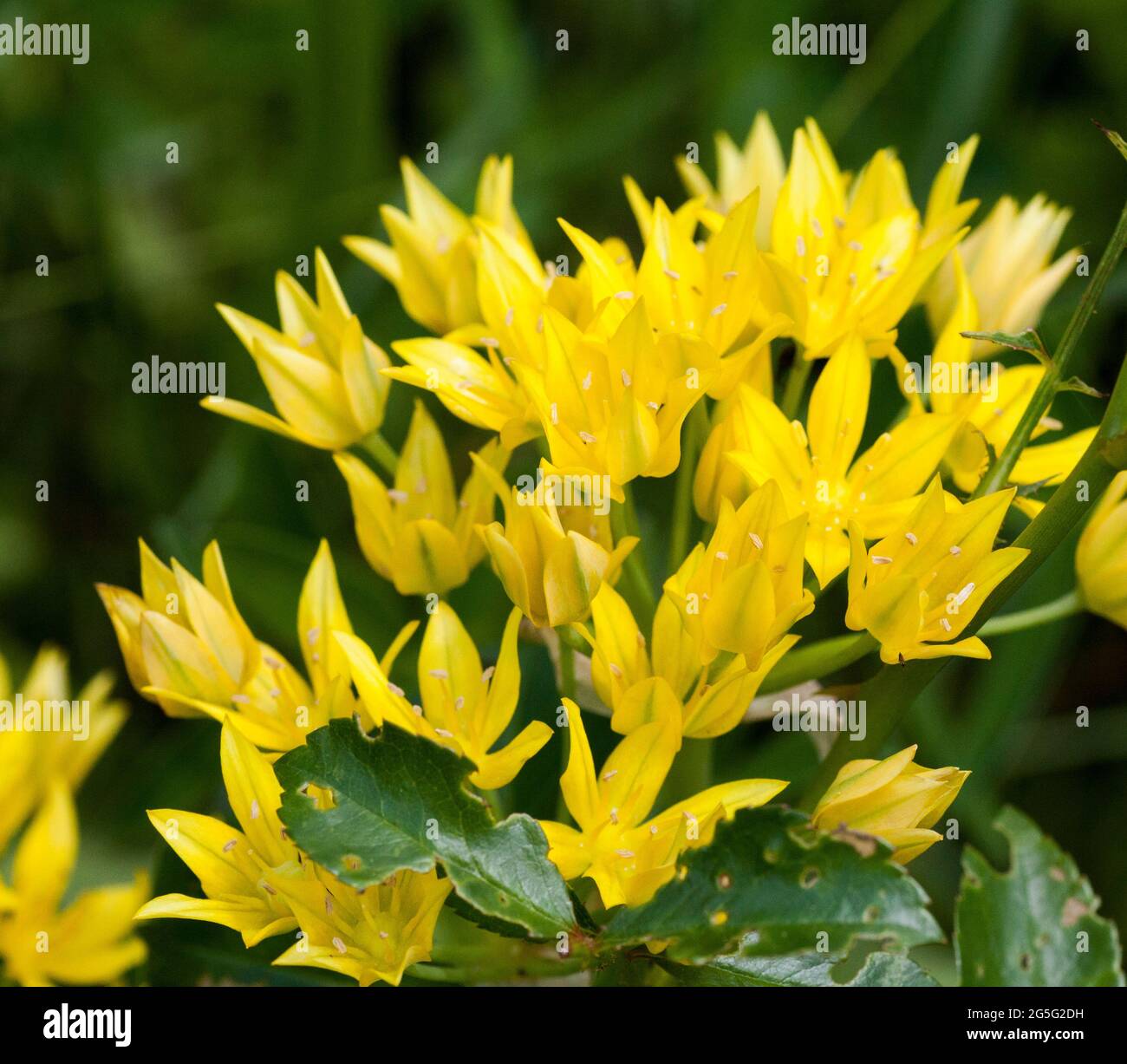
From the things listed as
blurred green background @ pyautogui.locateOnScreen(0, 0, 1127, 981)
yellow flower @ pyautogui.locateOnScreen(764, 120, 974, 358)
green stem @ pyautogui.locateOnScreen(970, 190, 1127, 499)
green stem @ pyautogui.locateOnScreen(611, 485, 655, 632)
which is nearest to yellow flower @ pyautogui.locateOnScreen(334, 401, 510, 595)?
green stem @ pyautogui.locateOnScreen(611, 485, 655, 632)

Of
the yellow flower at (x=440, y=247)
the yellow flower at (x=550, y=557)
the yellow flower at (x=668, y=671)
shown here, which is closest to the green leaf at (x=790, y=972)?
the yellow flower at (x=668, y=671)

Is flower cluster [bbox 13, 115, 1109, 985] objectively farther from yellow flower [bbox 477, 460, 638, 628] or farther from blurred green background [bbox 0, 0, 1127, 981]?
blurred green background [bbox 0, 0, 1127, 981]

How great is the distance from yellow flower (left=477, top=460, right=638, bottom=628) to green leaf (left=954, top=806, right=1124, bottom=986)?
23.3 inches

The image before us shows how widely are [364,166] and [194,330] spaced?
0.47m

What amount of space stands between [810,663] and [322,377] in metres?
0.57

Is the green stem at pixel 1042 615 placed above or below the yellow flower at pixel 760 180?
below

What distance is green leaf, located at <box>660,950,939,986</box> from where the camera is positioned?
1.06 m

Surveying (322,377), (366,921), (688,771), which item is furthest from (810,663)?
(322,377)

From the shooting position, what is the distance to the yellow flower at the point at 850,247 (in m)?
1.27

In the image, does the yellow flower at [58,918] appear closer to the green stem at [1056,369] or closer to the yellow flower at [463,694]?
the yellow flower at [463,694]

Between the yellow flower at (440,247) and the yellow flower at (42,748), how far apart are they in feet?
2.20

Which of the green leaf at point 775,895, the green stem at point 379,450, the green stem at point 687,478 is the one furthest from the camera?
the green stem at point 379,450

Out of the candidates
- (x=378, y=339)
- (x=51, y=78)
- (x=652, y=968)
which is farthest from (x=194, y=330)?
(x=652, y=968)

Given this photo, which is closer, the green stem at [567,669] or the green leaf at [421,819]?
the green leaf at [421,819]
